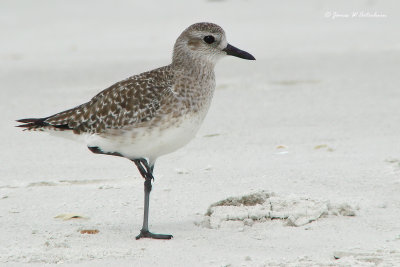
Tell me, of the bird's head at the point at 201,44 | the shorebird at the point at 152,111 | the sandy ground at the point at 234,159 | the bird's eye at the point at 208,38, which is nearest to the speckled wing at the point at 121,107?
the shorebird at the point at 152,111

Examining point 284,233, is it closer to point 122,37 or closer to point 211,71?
point 211,71

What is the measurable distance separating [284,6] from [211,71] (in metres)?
9.41

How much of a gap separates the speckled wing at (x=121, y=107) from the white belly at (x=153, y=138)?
8 centimetres

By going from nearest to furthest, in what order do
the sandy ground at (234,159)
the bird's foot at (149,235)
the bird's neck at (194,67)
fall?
the sandy ground at (234,159) → the bird's foot at (149,235) → the bird's neck at (194,67)

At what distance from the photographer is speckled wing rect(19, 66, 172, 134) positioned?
5.62 metres

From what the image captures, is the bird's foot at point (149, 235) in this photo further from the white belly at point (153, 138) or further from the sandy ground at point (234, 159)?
the white belly at point (153, 138)

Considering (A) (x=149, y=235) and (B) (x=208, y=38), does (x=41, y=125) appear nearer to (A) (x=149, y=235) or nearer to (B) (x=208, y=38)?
(A) (x=149, y=235)

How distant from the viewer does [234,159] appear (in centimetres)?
729

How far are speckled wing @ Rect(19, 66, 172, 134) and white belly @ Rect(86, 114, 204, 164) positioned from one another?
79mm

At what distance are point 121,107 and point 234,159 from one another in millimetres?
1847

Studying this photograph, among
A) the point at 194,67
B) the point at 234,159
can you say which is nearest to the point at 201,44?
the point at 194,67

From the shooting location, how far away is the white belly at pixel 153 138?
18.1 ft

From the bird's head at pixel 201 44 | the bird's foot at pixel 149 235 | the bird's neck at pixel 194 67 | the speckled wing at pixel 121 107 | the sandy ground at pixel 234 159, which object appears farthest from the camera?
the bird's head at pixel 201 44

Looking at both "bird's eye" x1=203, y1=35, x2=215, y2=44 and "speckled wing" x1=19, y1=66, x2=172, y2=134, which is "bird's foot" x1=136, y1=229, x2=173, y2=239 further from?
"bird's eye" x1=203, y1=35, x2=215, y2=44
